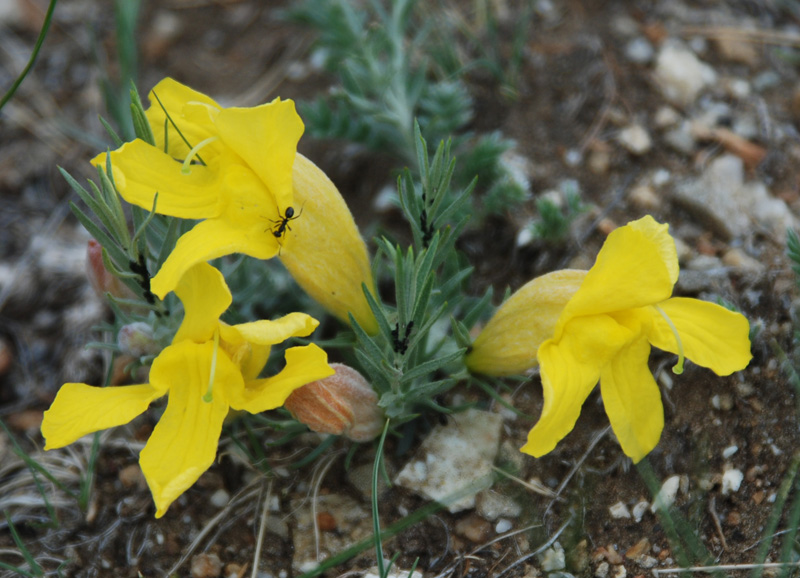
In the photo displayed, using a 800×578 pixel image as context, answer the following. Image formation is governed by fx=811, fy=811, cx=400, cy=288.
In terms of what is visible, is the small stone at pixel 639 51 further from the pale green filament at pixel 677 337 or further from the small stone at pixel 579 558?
the small stone at pixel 579 558

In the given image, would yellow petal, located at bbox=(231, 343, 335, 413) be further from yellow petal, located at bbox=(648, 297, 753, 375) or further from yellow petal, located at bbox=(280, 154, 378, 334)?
yellow petal, located at bbox=(648, 297, 753, 375)

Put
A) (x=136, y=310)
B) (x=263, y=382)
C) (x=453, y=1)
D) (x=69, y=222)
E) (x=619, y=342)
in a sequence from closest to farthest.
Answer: (x=619, y=342) → (x=263, y=382) → (x=136, y=310) → (x=69, y=222) → (x=453, y=1)

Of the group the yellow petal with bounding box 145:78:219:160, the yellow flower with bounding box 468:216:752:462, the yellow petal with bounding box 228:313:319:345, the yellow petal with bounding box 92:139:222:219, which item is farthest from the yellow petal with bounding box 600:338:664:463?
the yellow petal with bounding box 145:78:219:160

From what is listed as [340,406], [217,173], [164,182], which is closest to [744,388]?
[340,406]

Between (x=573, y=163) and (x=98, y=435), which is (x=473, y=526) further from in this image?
(x=573, y=163)

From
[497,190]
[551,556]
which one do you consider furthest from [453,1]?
[551,556]

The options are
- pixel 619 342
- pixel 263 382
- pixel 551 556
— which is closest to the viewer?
pixel 619 342
